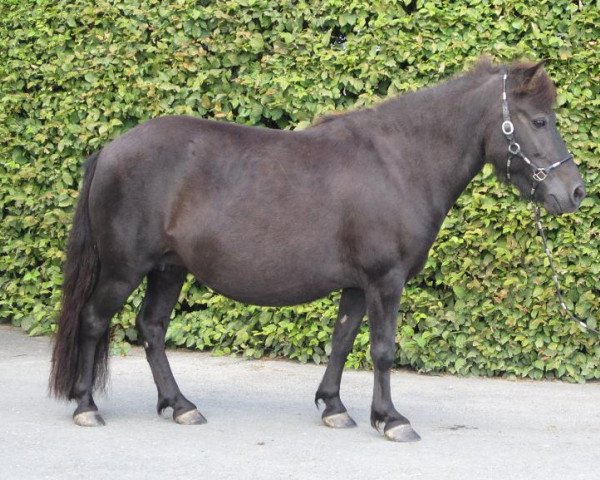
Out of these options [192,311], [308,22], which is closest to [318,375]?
[192,311]

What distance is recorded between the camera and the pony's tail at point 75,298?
242 inches

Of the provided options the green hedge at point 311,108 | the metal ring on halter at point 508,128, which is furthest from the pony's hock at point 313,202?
the green hedge at point 311,108

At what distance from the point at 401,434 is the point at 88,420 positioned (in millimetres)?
1906

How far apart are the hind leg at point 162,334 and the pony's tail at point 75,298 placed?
30 cm

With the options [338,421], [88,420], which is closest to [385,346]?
[338,421]

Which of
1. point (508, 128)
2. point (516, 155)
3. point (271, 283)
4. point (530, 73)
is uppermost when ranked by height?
point (530, 73)

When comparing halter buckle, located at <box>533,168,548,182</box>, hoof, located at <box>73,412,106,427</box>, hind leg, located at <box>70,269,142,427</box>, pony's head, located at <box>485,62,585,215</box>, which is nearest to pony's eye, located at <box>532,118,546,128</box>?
pony's head, located at <box>485,62,585,215</box>

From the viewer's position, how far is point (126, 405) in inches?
262

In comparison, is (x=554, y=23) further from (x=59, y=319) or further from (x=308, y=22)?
(x=59, y=319)

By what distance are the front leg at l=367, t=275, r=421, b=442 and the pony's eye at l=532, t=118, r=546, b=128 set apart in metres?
1.16

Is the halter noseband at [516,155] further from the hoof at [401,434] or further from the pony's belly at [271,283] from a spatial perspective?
the hoof at [401,434]

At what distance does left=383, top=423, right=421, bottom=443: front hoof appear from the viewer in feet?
19.1

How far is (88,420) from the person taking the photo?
6062 millimetres

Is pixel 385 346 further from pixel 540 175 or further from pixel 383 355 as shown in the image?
pixel 540 175
